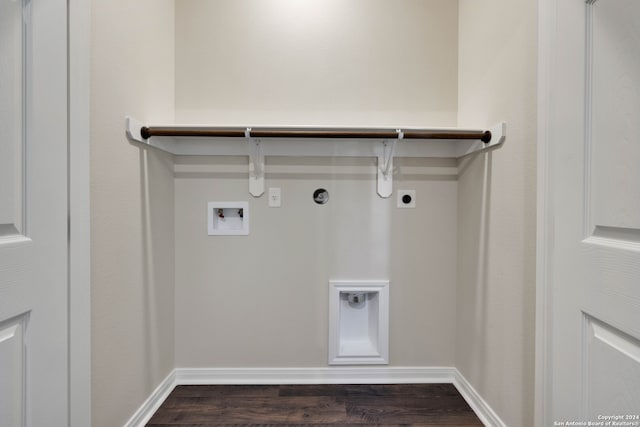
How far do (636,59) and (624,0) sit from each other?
0.17 m

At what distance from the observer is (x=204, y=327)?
1722 mm

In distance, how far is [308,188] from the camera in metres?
1.73

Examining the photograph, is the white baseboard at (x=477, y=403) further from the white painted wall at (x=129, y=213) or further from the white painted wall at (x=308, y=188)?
the white painted wall at (x=129, y=213)

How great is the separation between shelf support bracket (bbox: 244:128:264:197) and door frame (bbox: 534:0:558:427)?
123 centimetres

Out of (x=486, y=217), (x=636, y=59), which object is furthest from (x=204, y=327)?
(x=636, y=59)

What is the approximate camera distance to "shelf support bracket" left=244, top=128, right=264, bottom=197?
1.63m

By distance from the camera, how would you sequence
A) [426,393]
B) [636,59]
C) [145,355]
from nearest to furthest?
[636,59] < [145,355] < [426,393]

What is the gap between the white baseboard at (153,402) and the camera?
1.34m

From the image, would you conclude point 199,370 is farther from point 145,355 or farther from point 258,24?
point 258,24

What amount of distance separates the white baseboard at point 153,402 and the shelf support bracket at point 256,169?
108cm

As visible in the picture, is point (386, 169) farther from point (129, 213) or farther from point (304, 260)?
point (129, 213)
